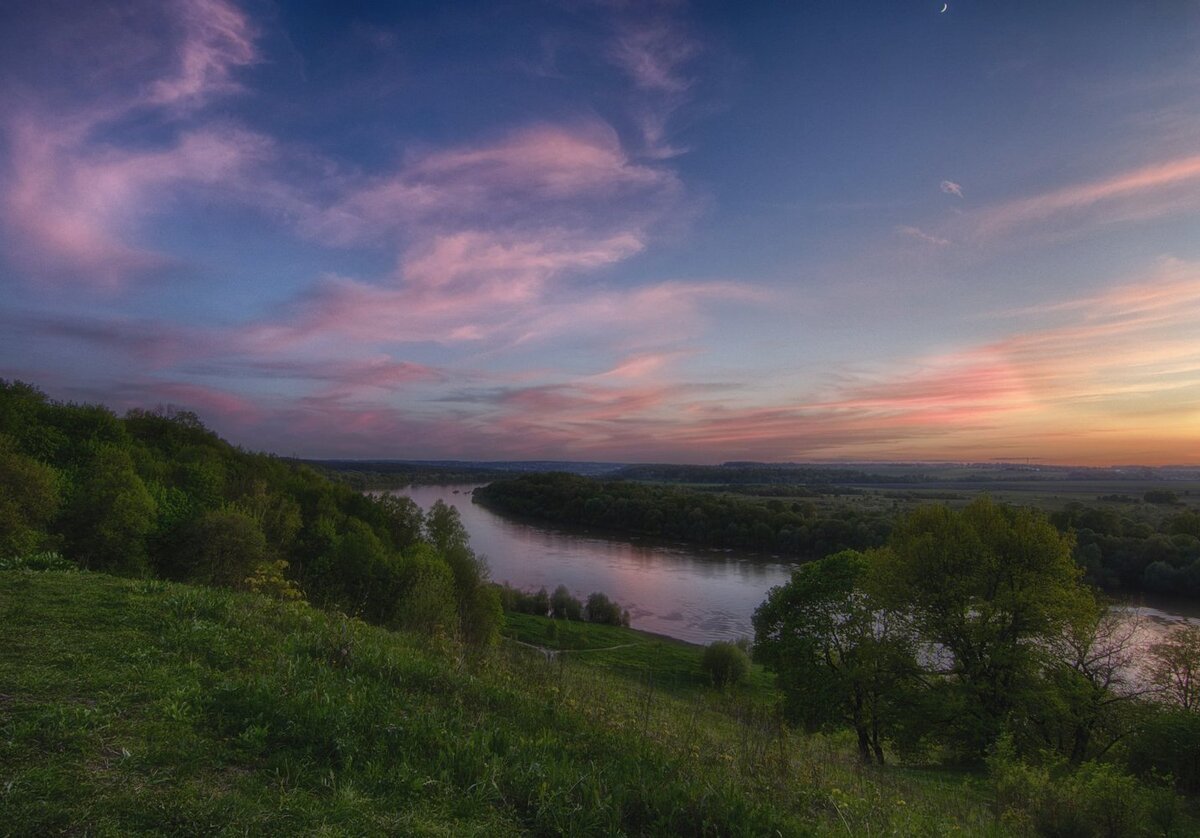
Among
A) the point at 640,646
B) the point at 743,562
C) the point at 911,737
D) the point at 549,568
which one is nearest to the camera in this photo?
the point at 911,737

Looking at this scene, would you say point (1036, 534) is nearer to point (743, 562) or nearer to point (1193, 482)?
point (743, 562)

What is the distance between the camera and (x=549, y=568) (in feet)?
202

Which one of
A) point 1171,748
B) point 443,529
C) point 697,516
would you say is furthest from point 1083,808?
point 697,516

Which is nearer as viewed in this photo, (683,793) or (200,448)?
(683,793)

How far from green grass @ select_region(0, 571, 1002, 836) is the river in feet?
115

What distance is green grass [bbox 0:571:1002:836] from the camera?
337cm

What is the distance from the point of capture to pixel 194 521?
2616 centimetres

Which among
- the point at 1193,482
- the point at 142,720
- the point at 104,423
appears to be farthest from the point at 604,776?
the point at 1193,482

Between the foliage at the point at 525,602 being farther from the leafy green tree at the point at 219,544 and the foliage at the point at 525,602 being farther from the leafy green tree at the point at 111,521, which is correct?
the leafy green tree at the point at 111,521

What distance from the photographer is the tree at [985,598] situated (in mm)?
16984

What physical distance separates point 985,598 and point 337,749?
784 inches

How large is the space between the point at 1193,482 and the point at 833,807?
622 feet

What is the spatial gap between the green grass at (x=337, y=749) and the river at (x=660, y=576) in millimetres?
34904

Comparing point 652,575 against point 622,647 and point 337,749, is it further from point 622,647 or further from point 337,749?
point 337,749
